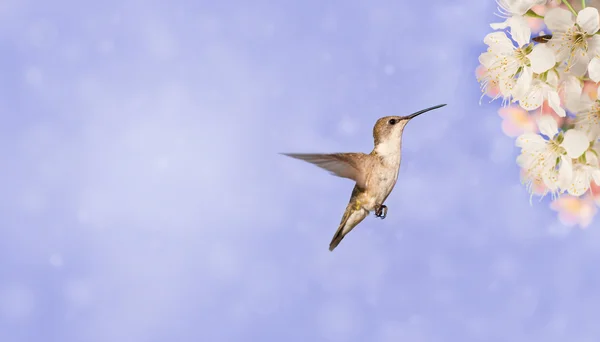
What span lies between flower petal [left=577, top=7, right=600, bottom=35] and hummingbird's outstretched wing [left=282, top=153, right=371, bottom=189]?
5.04ft

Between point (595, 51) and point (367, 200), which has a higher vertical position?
point (367, 200)

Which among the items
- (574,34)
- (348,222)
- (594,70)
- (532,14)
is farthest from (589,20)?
(348,222)

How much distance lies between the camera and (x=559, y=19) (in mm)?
2469

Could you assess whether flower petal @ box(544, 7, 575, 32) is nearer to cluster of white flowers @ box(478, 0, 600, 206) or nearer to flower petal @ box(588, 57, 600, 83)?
cluster of white flowers @ box(478, 0, 600, 206)

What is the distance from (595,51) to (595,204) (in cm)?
78

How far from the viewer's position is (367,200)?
401 centimetres

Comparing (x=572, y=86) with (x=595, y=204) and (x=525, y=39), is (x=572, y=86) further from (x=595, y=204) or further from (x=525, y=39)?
(x=595, y=204)

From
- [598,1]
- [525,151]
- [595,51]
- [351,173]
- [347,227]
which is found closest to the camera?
[595,51]

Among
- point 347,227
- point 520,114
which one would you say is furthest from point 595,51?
point 347,227

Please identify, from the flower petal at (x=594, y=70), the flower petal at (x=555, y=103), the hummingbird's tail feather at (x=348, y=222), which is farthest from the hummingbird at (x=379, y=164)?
the flower petal at (x=594, y=70)

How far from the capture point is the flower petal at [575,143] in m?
2.56

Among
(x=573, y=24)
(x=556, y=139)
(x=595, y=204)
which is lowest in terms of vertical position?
(x=595, y=204)

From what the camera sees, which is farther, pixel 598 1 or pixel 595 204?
pixel 595 204

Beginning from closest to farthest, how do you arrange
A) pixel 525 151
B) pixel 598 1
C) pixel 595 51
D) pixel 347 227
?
pixel 595 51 < pixel 598 1 < pixel 525 151 < pixel 347 227
